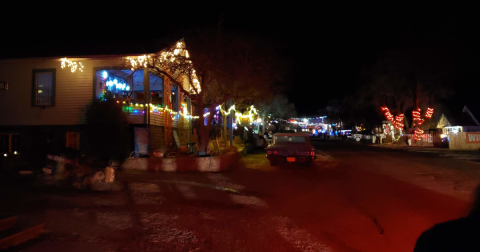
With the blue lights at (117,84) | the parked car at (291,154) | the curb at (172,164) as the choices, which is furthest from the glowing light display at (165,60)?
the parked car at (291,154)

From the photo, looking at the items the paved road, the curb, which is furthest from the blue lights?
the paved road

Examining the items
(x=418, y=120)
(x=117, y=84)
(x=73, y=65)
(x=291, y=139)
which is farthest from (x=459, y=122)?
(x=73, y=65)

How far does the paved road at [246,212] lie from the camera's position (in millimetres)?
5875

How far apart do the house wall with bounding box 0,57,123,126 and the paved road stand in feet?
18.3

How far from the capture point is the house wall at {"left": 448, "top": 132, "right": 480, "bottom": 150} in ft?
80.3

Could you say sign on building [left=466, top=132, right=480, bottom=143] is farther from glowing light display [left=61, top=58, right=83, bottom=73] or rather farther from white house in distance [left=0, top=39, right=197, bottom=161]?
glowing light display [left=61, top=58, right=83, bottom=73]

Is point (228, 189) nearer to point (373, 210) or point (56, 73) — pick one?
point (373, 210)

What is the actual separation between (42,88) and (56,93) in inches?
34.9

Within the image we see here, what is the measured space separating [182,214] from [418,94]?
33.8 meters

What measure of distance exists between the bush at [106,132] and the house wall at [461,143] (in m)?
22.4

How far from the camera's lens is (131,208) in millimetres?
7789

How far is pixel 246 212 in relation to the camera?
784 centimetres

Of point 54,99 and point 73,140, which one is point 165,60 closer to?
point 54,99

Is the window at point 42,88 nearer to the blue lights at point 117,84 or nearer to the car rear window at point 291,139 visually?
the blue lights at point 117,84
